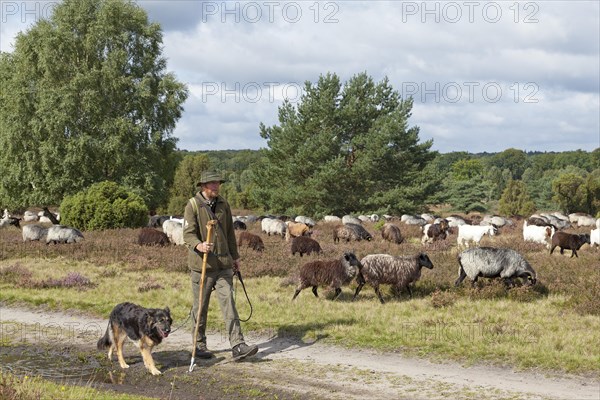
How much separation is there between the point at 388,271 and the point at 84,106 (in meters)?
33.2

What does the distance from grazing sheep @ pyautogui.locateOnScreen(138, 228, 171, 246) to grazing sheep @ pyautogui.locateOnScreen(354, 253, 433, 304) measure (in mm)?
14060

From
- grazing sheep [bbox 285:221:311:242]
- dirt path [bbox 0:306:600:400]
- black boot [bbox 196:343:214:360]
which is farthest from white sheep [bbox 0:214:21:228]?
black boot [bbox 196:343:214:360]

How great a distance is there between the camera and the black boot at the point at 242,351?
9867 mm

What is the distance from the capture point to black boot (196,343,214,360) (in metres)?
10.2

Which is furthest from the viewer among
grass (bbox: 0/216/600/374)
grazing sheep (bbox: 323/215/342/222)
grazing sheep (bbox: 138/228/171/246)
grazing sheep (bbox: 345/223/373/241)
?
grazing sheep (bbox: 323/215/342/222)

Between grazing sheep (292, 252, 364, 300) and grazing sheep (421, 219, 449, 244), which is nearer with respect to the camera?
grazing sheep (292, 252, 364, 300)

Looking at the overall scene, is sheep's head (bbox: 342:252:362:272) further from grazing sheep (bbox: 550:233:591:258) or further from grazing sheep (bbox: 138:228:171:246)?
grazing sheep (bbox: 138:228:171:246)

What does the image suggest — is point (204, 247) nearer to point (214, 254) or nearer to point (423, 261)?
point (214, 254)

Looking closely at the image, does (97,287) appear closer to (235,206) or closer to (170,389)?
(170,389)

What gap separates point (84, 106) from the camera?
138 feet

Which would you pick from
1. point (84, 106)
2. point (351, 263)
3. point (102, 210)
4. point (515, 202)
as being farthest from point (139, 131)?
point (515, 202)

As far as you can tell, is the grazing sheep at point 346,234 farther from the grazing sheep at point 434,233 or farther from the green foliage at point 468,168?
the green foliage at point 468,168

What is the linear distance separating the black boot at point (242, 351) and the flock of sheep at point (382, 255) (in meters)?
4.72

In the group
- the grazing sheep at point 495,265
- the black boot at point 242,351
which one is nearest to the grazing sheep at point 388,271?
the grazing sheep at point 495,265
